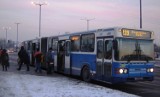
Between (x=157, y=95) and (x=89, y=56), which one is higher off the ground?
(x=89, y=56)

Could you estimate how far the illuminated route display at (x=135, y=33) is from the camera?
17.7 metres

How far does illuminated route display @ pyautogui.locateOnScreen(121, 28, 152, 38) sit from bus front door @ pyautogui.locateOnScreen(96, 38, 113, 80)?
2.71 feet

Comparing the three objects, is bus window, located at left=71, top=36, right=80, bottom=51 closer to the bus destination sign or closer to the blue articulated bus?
the blue articulated bus

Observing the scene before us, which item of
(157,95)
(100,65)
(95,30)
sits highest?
(95,30)

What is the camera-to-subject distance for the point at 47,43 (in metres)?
29.6

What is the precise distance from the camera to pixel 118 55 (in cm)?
1723

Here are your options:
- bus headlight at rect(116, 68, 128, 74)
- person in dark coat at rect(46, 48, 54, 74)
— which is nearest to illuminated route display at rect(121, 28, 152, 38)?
bus headlight at rect(116, 68, 128, 74)

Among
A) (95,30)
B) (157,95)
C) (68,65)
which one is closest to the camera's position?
(157,95)

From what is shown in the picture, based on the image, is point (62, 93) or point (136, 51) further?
point (136, 51)

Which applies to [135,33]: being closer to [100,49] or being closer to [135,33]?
[135,33]

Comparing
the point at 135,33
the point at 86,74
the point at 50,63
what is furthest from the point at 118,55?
the point at 50,63

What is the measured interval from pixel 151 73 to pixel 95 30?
386 cm

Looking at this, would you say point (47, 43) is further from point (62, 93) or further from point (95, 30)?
point (62, 93)

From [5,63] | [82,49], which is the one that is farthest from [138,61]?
[5,63]
